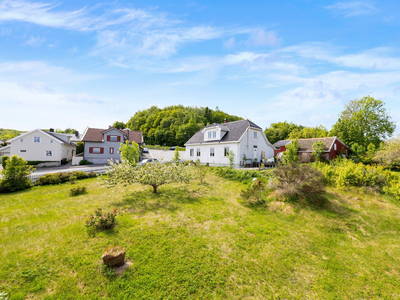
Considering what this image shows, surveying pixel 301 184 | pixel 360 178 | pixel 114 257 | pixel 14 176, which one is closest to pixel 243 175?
pixel 301 184

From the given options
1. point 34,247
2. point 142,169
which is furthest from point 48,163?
point 34,247

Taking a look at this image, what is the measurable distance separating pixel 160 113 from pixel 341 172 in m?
102

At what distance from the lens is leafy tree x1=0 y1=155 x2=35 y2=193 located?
607 inches

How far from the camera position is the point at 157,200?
44.0ft

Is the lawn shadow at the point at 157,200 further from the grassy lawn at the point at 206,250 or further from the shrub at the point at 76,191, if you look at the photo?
the shrub at the point at 76,191

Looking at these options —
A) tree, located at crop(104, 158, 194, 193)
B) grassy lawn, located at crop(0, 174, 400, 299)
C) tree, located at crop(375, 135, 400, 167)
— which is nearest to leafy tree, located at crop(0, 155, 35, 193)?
grassy lawn, located at crop(0, 174, 400, 299)

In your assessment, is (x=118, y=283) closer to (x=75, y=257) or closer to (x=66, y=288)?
(x=66, y=288)

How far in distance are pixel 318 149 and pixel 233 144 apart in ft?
45.2

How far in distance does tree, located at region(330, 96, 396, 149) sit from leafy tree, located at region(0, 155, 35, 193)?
168ft

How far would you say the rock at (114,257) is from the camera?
6.20 meters

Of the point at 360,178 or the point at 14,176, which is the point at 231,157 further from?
the point at 14,176

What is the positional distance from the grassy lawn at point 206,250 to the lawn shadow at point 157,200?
0.14 m

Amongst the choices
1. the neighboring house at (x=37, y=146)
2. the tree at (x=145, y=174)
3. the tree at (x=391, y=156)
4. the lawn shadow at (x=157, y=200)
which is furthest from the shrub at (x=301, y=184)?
the neighboring house at (x=37, y=146)

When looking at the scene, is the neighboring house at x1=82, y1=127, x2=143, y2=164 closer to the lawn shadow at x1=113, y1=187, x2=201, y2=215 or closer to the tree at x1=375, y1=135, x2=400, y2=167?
the lawn shadow at x1=113, y1=187, x2=201, y2=215
